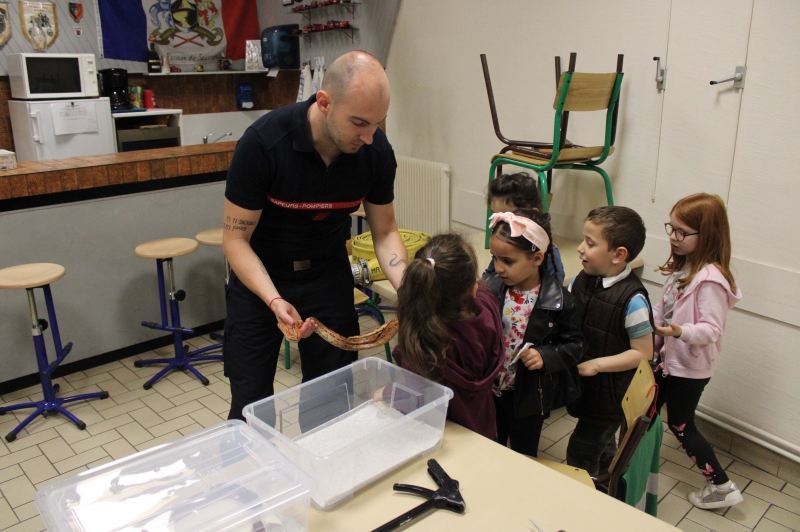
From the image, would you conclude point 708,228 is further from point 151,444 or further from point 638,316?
point 151,444

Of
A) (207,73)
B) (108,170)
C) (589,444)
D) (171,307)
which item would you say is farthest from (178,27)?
(589,444)

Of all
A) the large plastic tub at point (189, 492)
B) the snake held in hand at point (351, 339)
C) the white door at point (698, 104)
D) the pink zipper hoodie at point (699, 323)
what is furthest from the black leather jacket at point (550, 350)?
the white door at point (698, 104)

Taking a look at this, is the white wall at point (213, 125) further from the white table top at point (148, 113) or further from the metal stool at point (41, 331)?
the metal stool at point (41, 331)

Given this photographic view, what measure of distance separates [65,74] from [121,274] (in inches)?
93.3

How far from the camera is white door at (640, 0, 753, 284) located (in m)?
2.61

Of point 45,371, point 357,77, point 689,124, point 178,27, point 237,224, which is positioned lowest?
point 45,371

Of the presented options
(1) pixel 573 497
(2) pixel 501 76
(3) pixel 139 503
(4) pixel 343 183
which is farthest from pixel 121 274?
(1) pixel 573 497

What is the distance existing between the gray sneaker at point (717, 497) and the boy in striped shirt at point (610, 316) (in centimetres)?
69

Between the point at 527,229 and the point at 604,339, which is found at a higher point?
the point at 527,229

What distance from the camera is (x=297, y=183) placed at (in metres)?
1.77

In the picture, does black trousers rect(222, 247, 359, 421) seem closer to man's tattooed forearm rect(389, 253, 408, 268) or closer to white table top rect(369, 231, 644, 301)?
man's tattooed forearm rect(389, 253, 408, 268)

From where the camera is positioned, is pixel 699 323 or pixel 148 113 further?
pixel 148 113

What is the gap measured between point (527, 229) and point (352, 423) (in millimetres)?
743

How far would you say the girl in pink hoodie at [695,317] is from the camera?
217 cm
